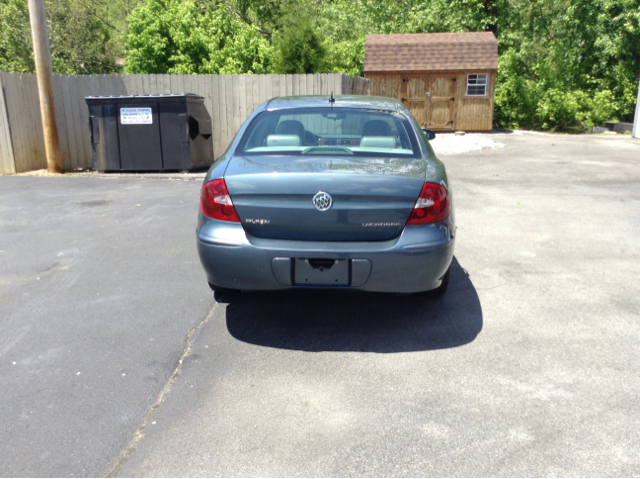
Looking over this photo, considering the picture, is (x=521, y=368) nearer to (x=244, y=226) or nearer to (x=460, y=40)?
(x=244, y=226)

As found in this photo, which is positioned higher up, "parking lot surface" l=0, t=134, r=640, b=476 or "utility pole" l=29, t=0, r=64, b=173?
"utility pole" l=29, t=0, r=64, b=173

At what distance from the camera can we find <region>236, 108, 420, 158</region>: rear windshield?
162 inches

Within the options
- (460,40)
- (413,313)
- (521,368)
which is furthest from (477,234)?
(460,40)

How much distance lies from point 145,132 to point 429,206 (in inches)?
355

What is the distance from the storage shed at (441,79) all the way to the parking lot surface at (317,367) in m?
16.0

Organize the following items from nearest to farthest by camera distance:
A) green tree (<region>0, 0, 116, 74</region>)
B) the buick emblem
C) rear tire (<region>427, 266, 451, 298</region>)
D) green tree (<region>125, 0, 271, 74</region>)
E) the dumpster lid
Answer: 1. the buick emblem
2. rear tire (<region>427, 266, 451, 298</region>)
3. the dumpster lid
4. green tree (<region>125, 0, 271, 74</region>)
5. green tree (<region>0, 0, 116, 74</region>)

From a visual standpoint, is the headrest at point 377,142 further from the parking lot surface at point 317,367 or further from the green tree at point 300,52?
the green tree at point 300,52

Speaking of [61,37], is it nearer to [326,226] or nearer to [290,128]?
[290,128]

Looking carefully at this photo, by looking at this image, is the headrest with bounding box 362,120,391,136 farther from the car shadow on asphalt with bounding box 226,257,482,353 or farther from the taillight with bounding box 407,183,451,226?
the car shadow on asphalt with bounding box 226,257,482,353

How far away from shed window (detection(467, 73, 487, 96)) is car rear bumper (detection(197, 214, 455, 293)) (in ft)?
63.6

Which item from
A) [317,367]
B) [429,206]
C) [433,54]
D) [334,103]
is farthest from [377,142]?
[433,54]

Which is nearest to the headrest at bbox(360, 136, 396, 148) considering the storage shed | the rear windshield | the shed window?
the rear windshield

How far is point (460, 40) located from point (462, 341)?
809 inches

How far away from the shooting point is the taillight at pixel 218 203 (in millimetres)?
3660
